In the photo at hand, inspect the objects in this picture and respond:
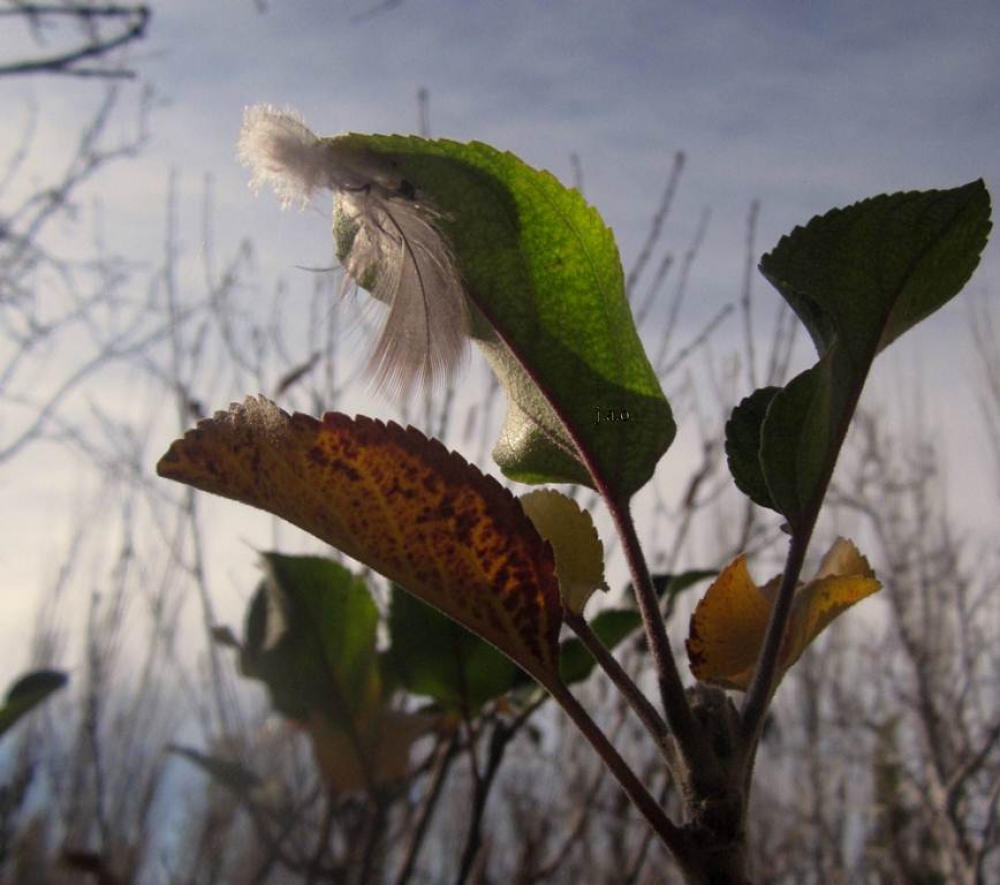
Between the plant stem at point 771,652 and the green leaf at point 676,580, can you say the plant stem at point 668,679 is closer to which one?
the plant stem at point 771,652

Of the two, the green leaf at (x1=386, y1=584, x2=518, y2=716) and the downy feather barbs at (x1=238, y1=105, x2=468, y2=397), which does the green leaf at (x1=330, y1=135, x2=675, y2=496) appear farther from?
the green leaf at (x1=386, y1=584, x2=518, y2=716)

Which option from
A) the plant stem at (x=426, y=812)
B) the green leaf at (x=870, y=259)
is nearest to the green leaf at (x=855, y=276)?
the green leaf at (x=870, y=259)

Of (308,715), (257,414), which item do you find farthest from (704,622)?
(308,715)

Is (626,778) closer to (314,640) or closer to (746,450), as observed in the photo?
(746,450)

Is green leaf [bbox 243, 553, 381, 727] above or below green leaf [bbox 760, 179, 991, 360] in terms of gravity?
below

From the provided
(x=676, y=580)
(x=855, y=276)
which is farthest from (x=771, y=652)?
(x=676, y=580)

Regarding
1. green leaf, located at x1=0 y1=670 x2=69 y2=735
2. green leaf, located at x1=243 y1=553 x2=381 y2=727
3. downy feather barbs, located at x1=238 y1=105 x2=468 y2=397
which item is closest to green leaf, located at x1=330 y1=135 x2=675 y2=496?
downy feather barbs, located at x1=238 y1=105 x2=468 y2=397
